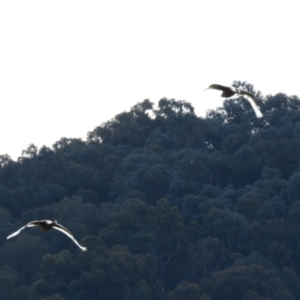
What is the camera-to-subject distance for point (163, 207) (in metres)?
73.4

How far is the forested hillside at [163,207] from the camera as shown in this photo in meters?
64.7

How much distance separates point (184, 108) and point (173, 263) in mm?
21253

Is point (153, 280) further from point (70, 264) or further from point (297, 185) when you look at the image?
point (297, 185)

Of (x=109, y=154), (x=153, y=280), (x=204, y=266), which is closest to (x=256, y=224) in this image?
(x=204, y=266)

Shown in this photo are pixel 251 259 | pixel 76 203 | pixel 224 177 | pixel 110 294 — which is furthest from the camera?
pixel 224 177

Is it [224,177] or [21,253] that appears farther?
[224,177]

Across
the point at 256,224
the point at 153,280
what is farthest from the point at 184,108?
the point at 153,280

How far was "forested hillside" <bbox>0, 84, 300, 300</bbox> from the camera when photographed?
6469cm

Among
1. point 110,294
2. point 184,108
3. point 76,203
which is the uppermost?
point 184,108

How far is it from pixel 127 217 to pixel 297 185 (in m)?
13.0

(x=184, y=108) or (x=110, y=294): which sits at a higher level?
(x=184, y=108)

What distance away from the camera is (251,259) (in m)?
69.3

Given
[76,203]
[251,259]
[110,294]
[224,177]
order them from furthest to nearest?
1. [224,177]
2. [76,203]
3. [251,259]
4. [110,294]

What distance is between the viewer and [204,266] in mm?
71125
